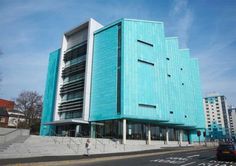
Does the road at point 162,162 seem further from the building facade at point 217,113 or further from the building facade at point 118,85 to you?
the building facade at point 217,113

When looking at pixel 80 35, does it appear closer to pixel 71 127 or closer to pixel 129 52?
pixel 129 52

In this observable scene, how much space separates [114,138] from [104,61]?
17.7 m

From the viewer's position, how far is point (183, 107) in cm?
6141

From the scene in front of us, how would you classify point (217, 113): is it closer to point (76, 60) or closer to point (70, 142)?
point (76, 60)

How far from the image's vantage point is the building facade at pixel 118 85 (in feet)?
144

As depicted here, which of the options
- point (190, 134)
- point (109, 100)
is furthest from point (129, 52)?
point (190, 134)

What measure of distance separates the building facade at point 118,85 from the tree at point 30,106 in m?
2.99

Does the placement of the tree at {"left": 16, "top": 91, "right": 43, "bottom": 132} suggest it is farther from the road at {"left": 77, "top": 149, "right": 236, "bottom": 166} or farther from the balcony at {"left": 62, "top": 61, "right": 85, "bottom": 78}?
the road at {"left": 77, "top": 149, "right": 236, "bottom": 166}

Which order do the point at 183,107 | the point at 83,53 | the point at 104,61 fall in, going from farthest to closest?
1. the point at 183,107
2. the point at 83,53
3. the point at 104,61

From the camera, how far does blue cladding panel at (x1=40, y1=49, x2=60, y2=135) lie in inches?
2380

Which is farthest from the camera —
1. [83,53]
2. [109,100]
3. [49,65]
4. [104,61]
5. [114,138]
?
[49,65]

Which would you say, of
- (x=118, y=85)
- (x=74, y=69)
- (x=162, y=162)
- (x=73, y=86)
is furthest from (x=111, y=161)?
(x=74, y=69)

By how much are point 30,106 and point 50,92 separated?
6.98 m

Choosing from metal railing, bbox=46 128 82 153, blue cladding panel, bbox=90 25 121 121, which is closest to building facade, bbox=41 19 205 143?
blue cladding panel, bbox=90 25 121 121
